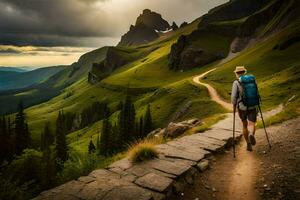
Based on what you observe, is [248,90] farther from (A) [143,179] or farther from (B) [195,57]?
(B) [195,57]

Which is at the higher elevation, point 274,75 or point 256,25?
point 256,25

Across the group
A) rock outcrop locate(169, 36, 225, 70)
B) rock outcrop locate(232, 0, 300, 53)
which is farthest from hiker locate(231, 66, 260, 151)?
rock outcrop locate(232, 0, 300, 53)

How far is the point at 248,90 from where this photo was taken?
48.0 feet

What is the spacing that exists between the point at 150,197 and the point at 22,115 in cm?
10316

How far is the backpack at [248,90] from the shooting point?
14.6 metres

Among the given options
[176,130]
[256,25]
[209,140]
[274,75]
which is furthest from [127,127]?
[256,25]

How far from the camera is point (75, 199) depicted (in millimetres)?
9031

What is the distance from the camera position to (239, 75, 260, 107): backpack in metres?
14.6

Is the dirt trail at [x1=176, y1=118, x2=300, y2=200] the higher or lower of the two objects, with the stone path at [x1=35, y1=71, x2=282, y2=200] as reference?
lower

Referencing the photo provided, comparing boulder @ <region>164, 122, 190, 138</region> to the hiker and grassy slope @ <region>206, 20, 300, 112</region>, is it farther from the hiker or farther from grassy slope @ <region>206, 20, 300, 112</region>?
grassy slope @ <region>206, 20, 300, 112</region>

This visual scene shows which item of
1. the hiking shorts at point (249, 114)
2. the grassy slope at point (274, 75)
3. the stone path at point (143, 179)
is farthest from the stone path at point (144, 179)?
the grassy slope at point (274, 75)

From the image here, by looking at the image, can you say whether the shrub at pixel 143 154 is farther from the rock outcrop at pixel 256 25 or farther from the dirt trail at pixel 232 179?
the rock outcrop at pixel 256 25

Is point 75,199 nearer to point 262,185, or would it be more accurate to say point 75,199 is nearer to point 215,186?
point 215,186

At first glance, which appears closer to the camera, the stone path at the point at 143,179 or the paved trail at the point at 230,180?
the stone path at the point at 143,179
